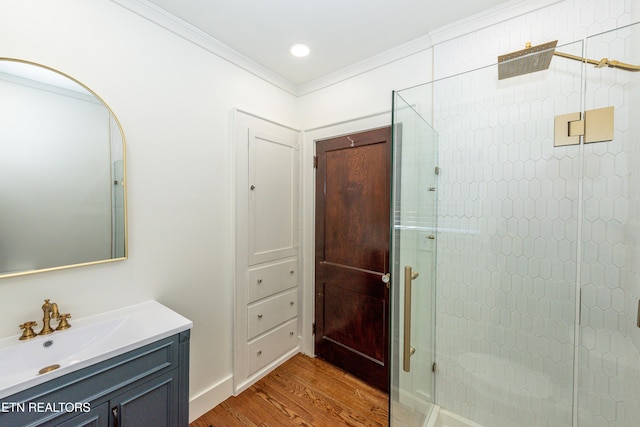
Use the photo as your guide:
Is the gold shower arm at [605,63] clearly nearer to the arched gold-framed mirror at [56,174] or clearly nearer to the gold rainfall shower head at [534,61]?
the gold rainfall shower head at [534,61]

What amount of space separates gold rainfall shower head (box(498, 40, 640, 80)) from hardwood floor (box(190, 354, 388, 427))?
90.7 inches

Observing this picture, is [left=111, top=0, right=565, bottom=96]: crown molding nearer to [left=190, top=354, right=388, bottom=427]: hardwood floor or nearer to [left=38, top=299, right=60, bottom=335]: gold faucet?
[left=38, top=299, right=60, bottom=335]: gold faucet

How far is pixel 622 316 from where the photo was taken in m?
1.22

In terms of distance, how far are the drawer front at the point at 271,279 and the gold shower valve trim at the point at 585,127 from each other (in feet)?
6.73

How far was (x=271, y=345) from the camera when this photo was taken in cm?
224

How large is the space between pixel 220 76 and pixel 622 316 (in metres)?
2.71

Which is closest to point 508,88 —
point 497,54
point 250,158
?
point 497,54

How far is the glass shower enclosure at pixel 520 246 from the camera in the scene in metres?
1.23

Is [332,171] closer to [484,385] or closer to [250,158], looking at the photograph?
[250,158]

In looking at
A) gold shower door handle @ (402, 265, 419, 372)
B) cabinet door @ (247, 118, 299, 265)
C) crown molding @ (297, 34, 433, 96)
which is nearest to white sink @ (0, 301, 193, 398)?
cabinet door @ (247, 118, 299, 265)

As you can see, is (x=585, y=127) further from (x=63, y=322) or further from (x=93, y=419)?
(x=63, y=322)

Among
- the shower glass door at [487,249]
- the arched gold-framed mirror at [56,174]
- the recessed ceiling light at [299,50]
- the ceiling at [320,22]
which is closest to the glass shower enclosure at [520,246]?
the shower glass door at [487,249]

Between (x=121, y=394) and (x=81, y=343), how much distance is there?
1.12ft

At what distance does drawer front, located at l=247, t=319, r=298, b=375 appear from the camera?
6.86ft
